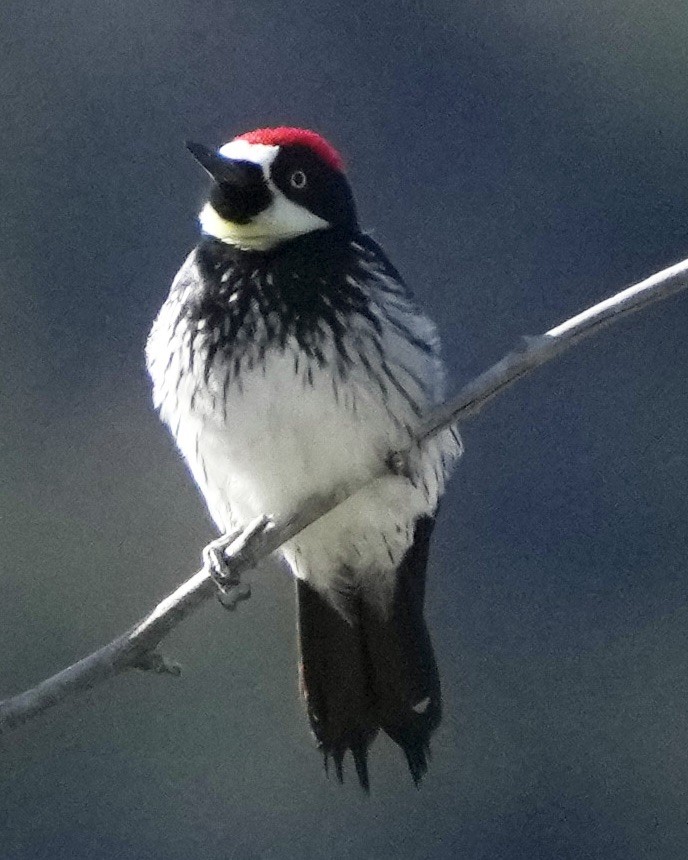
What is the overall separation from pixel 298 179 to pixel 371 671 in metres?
0.62

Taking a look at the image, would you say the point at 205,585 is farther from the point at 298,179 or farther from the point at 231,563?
the point at 298,179

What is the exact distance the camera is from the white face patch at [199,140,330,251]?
2270 mm

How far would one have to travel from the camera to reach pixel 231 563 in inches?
83.7

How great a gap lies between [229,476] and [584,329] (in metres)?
0.61

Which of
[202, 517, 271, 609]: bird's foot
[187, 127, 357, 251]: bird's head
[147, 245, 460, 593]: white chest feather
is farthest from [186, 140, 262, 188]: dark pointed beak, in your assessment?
[202, 517, 271, 609]: bird's foot

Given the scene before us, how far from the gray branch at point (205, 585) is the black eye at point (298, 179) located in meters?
0.42

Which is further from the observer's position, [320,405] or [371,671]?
[371,671]

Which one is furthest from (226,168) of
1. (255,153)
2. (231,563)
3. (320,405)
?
(231,563)

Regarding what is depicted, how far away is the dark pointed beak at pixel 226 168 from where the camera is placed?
2205mm

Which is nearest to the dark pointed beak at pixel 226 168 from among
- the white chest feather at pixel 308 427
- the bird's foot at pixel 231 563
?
the white chest feather at pixel 308 427

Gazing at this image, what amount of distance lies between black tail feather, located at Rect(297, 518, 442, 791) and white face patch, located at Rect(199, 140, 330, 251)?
0.41 m

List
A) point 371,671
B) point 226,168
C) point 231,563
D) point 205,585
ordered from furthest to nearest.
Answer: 1. point 371,671
2. point 226,168
3. point 231,563
4. point 205,585

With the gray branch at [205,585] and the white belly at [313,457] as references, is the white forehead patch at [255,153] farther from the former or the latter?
the gray branch at [205,585]

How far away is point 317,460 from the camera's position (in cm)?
222
